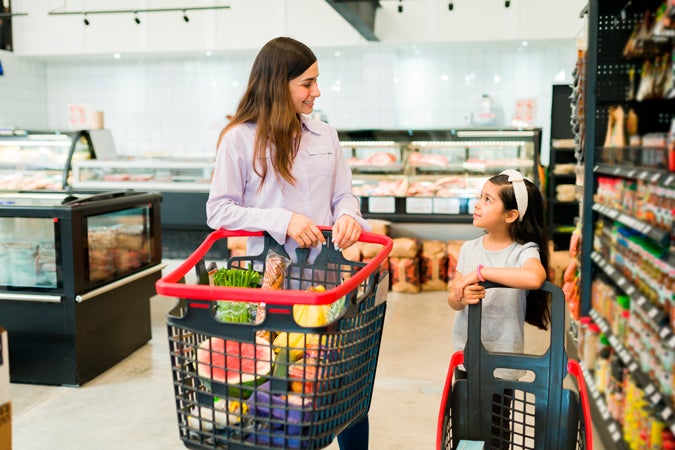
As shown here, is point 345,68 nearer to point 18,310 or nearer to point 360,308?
point 18,310

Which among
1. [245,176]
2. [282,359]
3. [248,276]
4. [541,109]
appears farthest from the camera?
[541,109]

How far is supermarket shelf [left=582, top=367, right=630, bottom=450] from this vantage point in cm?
268

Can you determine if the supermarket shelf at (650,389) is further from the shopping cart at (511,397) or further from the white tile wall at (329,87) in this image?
the white tile wall at (329,87)

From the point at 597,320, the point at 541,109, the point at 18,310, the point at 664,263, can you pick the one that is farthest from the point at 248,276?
the point at 541,109

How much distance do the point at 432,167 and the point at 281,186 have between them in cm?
470

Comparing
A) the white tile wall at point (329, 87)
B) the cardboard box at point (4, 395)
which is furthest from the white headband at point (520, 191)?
the white tile wall at point (329, 87)

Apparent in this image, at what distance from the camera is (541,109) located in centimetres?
851

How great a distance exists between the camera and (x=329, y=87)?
9094 mm

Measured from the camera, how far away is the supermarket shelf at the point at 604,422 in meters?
2.68

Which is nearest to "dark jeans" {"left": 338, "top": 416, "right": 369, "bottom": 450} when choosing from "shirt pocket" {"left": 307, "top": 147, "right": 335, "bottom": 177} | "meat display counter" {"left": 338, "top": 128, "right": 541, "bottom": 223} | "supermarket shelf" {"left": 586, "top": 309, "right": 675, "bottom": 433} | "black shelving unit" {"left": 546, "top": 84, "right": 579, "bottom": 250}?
"shirt pocket" {"left": 307, "top": 147, "right": 335, "bottom": 177}

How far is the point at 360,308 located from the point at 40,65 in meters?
9.76

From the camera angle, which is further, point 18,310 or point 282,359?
point 18,310

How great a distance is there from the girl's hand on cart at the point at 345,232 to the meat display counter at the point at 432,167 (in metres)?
4.70

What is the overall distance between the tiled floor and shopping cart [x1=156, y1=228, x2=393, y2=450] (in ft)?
5.67
